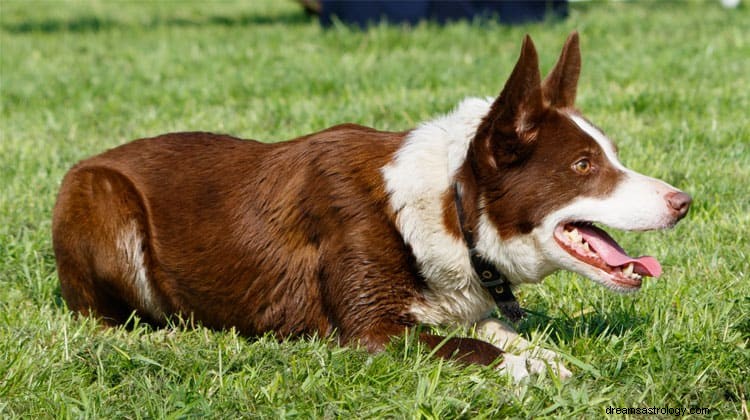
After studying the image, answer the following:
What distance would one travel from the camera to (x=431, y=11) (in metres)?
11.6

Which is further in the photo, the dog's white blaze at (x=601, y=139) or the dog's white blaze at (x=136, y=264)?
the dog's white blaze at (x=136, y=264)

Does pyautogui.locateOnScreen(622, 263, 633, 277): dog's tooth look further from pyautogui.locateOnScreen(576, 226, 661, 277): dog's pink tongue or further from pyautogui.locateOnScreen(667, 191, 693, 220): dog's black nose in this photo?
pyautogui.locateOnScreen(667, 191, 693, 220): dog's black nose

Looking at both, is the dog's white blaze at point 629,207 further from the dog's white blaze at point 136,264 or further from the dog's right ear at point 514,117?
the dog's white blaze at point 136,264

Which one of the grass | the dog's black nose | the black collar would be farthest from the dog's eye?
the grass

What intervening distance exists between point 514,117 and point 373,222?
663 mm

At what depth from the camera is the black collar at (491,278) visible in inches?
152

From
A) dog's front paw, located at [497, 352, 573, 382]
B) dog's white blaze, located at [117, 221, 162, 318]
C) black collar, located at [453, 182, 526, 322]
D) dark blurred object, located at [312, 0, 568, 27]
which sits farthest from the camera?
dark blurred object, located at [312, 0, 568, 27]

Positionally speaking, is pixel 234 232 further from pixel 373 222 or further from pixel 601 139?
pixel 601 139

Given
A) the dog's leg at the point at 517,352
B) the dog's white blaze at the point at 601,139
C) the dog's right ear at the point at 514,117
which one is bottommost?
the dog's leg at the point at 517,352

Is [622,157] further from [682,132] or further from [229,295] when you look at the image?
[229,295]

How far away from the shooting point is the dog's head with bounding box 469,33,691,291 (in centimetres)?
368

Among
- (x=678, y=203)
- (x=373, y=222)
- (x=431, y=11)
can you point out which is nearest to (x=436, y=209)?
(x=373, y=222)

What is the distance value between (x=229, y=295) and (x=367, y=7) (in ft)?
25.2

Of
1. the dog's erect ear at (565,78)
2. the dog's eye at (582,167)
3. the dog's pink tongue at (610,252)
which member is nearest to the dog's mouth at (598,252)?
the dog's pink tongue at (610,252)
